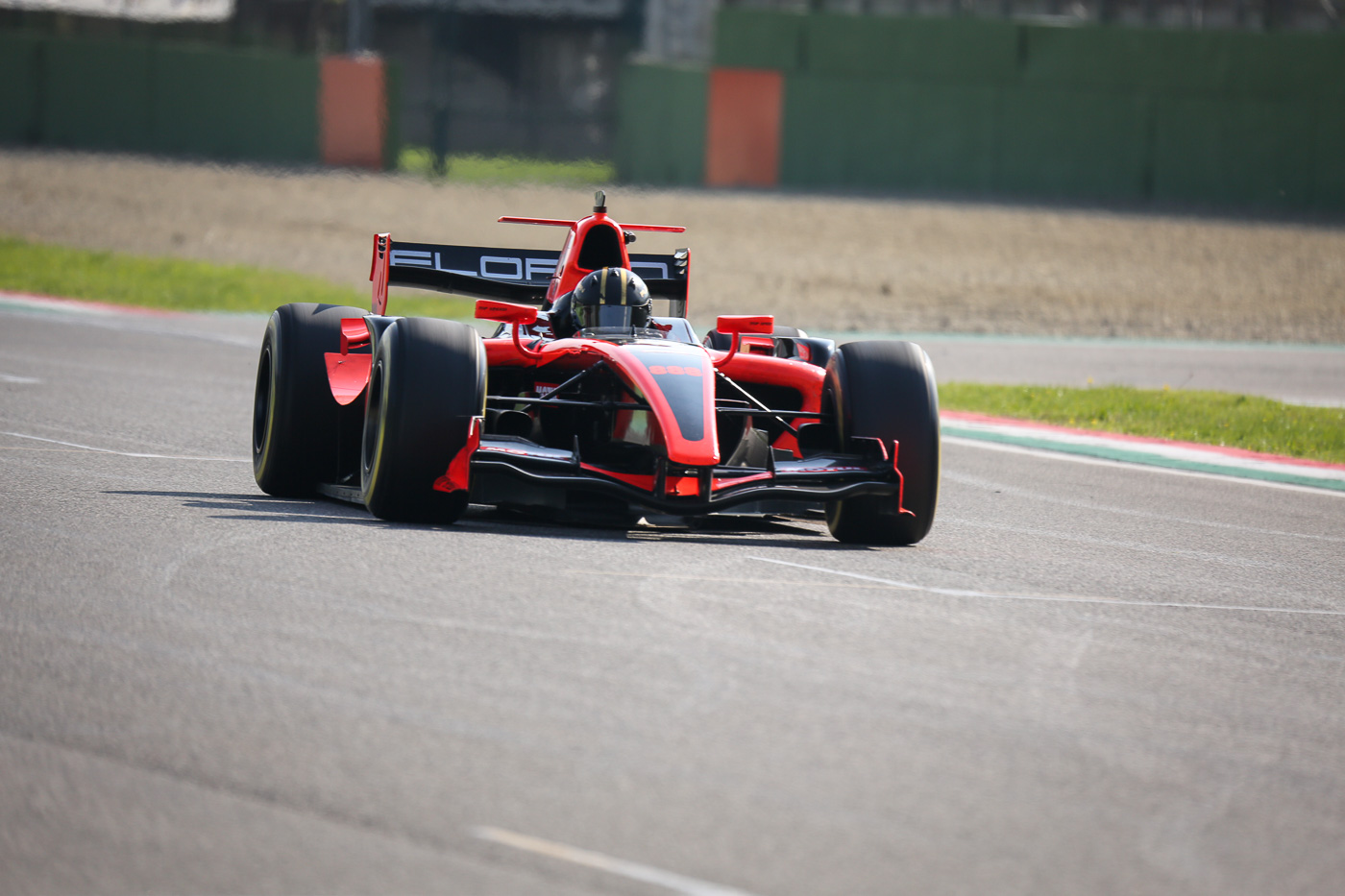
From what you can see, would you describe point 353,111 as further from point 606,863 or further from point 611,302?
point 606,863

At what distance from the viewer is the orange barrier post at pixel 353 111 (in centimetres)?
4025

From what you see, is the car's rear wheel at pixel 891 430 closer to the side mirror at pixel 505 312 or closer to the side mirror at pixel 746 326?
the side mirror at pixel 746 326

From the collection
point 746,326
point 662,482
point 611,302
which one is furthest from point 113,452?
point 662,482

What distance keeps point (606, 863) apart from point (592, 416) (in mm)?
4751

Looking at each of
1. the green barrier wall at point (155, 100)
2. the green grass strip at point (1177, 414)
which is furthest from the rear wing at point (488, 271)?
the green barrier wall at point (155, 100)

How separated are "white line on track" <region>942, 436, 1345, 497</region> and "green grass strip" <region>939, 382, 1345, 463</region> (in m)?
1.32

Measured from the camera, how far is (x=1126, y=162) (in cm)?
4019

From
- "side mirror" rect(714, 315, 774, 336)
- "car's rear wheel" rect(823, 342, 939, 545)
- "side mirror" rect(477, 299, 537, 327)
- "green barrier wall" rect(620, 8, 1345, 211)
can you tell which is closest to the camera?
"car's rear wheel" rect(823, 342, 939, 545)

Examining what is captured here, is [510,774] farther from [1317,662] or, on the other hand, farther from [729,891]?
[1317,662]

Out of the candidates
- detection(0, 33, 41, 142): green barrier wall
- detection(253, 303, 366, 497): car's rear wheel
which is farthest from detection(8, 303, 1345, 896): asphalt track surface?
detection(0, 33, 41, 142): green barrier wall

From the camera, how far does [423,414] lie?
25.4 feet

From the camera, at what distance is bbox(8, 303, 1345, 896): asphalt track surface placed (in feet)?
13.5

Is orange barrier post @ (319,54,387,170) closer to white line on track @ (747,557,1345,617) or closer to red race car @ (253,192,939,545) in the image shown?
red race car @ (253,192,939,545)

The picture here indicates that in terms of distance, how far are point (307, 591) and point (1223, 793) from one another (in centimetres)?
331
